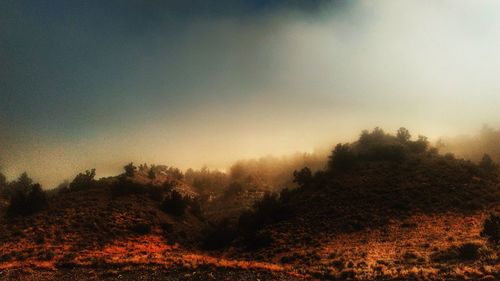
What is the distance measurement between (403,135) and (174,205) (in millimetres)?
46084

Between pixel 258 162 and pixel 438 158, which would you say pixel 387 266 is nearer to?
pixel 438 158

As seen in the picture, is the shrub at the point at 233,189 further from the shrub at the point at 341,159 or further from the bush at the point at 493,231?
the bush at the point at 493,231

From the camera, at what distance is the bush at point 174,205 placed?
5908 centimetres

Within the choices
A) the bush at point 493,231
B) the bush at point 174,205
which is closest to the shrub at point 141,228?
the bush at point 174,205

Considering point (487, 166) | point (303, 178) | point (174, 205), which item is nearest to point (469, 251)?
point (303, 178)

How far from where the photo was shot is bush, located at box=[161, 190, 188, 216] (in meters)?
59.1

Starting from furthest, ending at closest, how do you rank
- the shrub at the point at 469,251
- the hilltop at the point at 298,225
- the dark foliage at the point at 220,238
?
the dark foliage at the point at 220,238, the hilltop at the point at 298,225, the shrub at the point at 469,251

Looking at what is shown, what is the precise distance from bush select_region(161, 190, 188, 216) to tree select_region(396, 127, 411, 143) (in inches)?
1703

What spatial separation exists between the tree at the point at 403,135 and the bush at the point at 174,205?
142 ft

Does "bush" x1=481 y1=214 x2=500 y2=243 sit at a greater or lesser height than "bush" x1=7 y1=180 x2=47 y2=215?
lesser

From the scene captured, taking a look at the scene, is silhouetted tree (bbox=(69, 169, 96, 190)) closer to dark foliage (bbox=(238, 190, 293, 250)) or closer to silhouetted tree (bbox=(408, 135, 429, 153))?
dark foliage (bbox=(238, 190, 293, 250))

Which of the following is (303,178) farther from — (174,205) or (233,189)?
(233,189)

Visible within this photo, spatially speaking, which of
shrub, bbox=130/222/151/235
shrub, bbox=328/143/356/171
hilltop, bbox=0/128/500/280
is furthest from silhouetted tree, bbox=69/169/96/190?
shrub, bbox=328/143/356/171

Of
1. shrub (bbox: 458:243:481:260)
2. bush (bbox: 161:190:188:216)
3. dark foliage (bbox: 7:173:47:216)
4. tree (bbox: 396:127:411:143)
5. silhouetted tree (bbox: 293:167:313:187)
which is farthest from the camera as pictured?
tree (bbox: 396:127:411:143)
